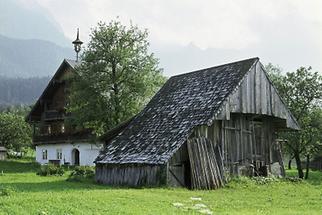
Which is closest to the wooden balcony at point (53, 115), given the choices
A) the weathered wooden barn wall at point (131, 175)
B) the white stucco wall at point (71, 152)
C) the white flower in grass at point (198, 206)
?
the white stucco wall at point (71, 152)

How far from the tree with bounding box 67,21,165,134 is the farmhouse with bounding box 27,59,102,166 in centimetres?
1237

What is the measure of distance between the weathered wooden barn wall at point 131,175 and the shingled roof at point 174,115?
0.40 m

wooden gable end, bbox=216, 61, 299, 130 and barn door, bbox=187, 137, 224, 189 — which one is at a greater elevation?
wooden gable end, bbox=216, 61, 299, 130

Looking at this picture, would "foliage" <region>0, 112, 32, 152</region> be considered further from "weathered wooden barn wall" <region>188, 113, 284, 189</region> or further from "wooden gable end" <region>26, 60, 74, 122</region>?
"weathered wooden barn wall" <region>188, 113, 284, 189</region>

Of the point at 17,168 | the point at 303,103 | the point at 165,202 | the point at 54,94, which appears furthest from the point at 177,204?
the point at 54,94

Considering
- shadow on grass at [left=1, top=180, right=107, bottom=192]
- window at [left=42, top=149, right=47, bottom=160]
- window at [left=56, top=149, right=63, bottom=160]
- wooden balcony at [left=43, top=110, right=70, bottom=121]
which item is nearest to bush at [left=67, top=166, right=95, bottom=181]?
shadow on grass at [left=1, top=180, right=107, bottom=192]

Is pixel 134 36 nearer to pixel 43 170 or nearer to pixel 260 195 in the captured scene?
pixel 43 170

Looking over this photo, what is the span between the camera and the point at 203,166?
2930cm

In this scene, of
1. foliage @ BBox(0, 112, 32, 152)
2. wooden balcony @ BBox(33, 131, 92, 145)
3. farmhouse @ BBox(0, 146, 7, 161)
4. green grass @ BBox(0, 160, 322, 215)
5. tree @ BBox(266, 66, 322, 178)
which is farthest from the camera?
foliage @ BBox(0, 112, 32, 152)

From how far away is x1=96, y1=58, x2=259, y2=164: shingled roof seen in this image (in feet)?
98.1

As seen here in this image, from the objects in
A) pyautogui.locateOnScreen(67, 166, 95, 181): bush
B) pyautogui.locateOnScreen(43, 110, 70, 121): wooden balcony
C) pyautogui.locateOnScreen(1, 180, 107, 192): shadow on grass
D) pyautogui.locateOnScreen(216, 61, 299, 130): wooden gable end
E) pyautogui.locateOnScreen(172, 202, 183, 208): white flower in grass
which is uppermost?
pyautogui.locateOnScreen(43, 110, 70, 121): wooden balcony

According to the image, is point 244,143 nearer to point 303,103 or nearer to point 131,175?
point 131,175

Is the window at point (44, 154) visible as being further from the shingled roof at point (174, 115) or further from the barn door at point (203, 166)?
the barn door at point (203, 166)

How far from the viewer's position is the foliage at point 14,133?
85438 millimetres
